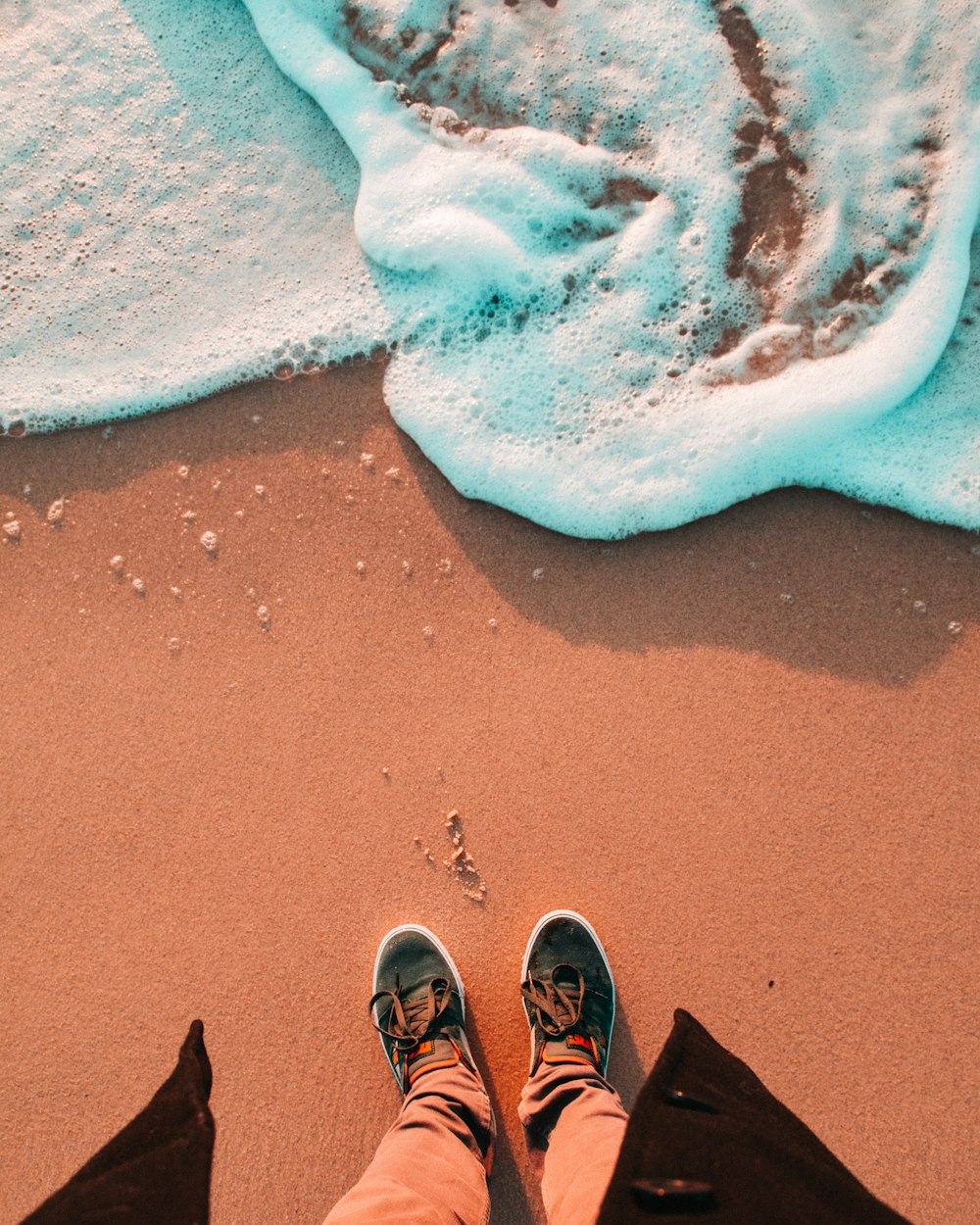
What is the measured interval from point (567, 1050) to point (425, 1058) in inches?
13.6

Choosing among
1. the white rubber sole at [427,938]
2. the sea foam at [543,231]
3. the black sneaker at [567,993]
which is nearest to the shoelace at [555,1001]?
the black sneaker at [567,993]

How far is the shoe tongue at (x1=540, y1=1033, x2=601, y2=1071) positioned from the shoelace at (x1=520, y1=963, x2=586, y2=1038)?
21 millimetres

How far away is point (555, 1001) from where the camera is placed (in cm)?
183

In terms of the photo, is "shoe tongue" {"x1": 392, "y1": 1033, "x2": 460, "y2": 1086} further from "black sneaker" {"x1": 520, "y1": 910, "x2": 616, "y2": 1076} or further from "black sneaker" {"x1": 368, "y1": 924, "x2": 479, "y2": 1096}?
"black sneaker" {"x1": 520, "y1": 910, "x2": 616, "y2": 1076}

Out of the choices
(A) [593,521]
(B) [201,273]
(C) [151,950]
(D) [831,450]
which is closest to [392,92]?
(B) [201,273]


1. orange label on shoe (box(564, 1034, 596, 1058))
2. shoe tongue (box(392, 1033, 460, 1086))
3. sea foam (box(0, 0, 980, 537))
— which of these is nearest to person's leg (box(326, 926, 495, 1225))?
shoe tongue (box(392, 1033, 460, 1086))

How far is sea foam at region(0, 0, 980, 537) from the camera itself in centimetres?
203

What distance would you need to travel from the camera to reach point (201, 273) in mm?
2160

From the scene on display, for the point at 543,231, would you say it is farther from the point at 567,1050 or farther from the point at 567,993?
the point at 567,1050

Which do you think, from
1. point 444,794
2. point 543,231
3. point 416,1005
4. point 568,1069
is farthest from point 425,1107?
point 543,231

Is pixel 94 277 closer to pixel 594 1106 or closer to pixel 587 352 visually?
pixel 587 352

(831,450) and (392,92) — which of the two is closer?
(831,450)

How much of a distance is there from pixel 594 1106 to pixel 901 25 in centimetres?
293

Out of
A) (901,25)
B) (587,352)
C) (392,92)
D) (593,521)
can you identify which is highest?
(901,25)
